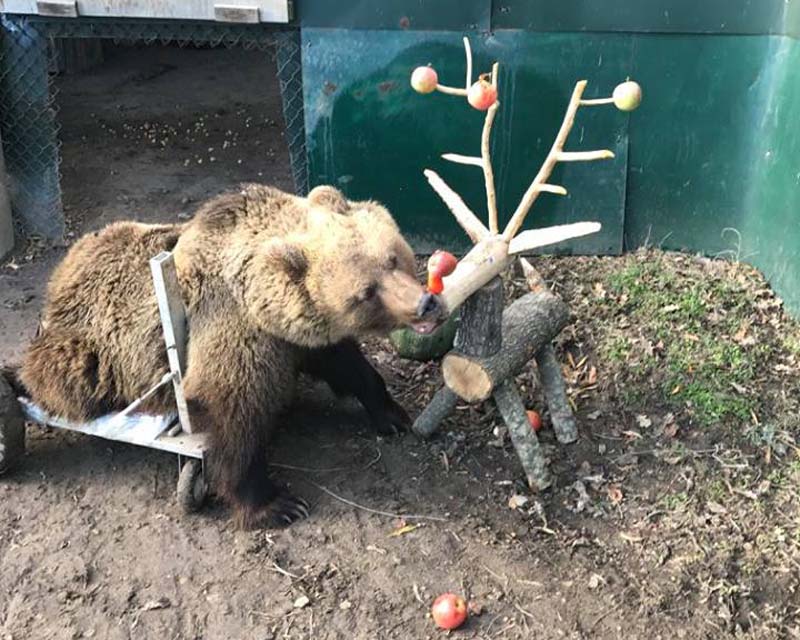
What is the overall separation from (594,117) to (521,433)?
2739 millimetres

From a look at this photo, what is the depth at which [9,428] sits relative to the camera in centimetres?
459

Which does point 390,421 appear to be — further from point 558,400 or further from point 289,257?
point 289,257

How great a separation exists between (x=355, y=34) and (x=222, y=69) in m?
5.75

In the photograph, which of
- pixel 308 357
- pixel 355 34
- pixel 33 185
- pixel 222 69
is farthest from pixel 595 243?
pixel 222 69

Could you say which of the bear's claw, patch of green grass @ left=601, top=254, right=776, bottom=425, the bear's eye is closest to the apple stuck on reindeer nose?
the bear's eye

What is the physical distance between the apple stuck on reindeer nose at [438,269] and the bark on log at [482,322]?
476 millimetres

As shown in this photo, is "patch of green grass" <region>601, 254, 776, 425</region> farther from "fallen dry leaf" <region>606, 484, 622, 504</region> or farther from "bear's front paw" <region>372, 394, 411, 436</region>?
"bear's front paw" <region>372, 394, 411, 436</region>

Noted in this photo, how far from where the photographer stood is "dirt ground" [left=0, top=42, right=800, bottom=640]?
3984 mm

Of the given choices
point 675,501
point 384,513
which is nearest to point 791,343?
point 675,501

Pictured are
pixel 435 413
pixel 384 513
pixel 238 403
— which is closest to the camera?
pixel 238 403

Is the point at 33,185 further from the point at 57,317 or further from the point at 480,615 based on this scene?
the point at 480,615

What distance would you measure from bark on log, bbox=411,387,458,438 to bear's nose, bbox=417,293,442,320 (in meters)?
1.03

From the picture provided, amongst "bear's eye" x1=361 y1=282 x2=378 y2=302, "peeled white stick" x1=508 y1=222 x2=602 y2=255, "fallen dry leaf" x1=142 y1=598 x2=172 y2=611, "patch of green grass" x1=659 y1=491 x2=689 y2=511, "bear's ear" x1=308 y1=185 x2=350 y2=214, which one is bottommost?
"fallen dry leaf" x1=142 y1=598 x2=172 y2=611

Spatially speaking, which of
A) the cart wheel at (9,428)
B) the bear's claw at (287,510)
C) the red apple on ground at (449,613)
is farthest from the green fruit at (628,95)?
the cart wheel at (9,428)
